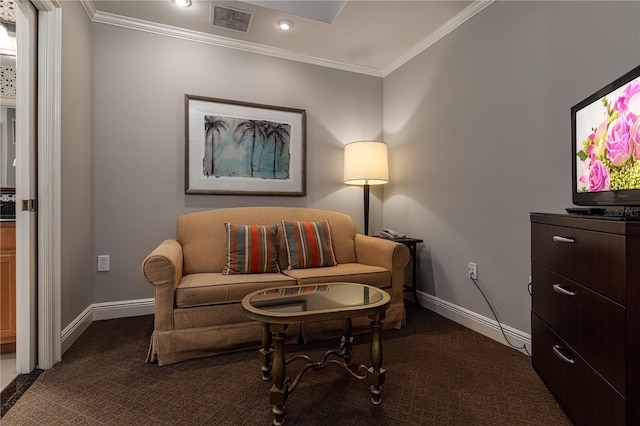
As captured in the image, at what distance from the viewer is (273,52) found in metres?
3.08

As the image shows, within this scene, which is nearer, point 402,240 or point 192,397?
point 192,397

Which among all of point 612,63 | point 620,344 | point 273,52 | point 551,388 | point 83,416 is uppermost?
point 273,52

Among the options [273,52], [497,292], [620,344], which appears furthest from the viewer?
[273,52]

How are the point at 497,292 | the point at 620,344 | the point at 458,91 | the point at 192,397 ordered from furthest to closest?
the point at 458,91, the point at 497,292, the point at 192,397, the point at 620,344

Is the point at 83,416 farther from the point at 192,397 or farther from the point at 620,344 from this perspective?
the point at 620,344

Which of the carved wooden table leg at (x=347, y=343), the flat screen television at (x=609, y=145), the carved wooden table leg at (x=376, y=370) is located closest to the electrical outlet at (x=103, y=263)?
the carved wooden table leg at (x=347, y=343)

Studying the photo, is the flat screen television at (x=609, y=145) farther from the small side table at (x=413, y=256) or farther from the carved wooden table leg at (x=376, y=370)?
the small side table at (x=413, y=256)

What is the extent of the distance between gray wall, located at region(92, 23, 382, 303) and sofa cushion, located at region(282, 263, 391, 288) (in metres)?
0.98

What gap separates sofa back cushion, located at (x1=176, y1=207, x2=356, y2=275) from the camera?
8.11ft

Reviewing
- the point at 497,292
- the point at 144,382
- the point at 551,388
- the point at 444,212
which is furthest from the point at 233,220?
the point at 551,388

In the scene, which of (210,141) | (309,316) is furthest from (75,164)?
(309,316)

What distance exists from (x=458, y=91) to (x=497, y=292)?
1561mm

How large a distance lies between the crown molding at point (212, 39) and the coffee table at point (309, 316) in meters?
2.32

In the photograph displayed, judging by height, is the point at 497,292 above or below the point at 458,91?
below
